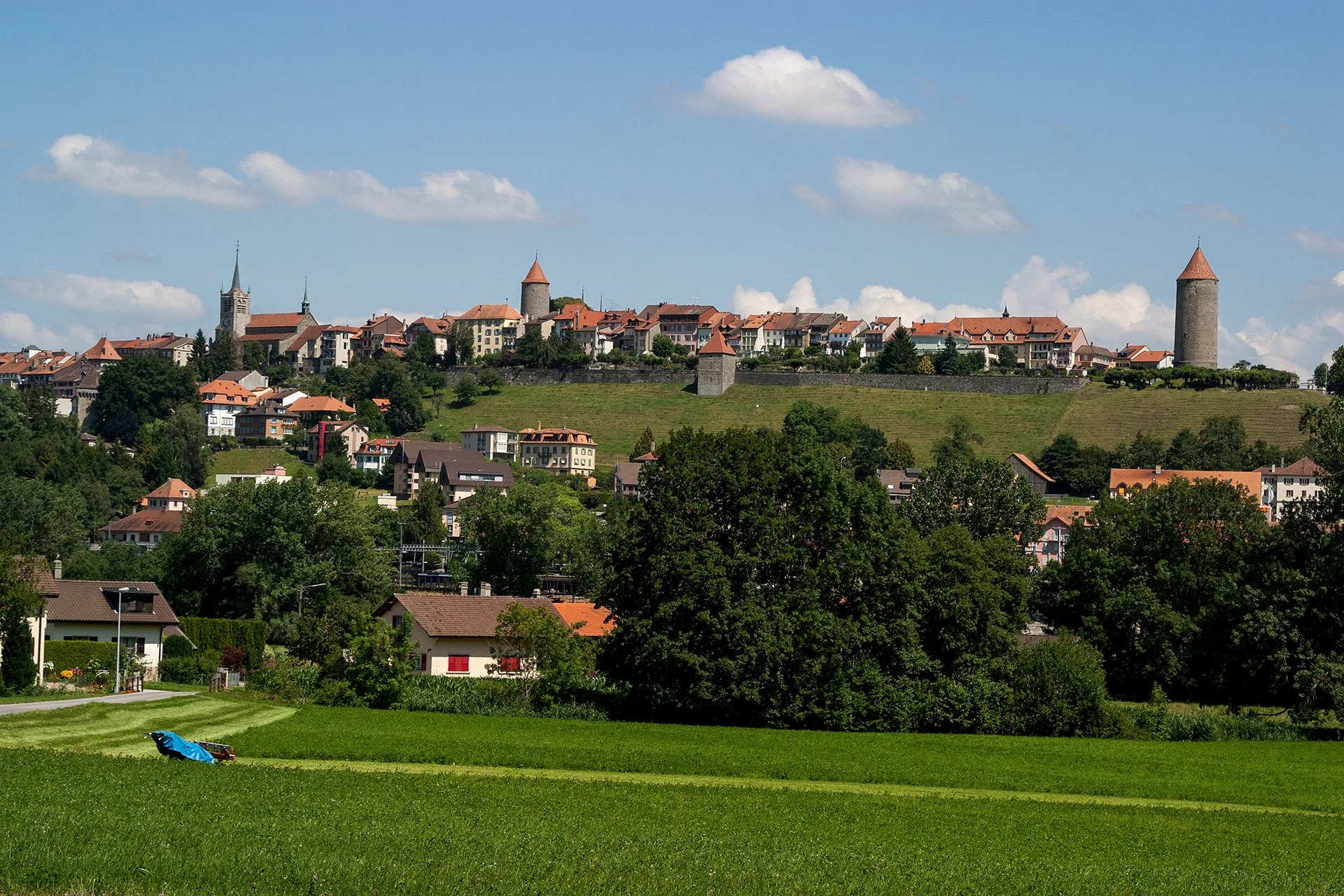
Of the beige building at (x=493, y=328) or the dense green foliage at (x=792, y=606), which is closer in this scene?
the dense green foliage at (x=792, y=606)

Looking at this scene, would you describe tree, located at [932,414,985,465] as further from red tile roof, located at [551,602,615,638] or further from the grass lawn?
red tile roof, located at [551,602,615,638]

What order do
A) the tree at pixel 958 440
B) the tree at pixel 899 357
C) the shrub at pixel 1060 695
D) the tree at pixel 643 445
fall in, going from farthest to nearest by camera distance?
the tree at pixel 899 357, the tree at pixel 643 445, the tree at pixel 958 440, the shrub at pixel 1060 695

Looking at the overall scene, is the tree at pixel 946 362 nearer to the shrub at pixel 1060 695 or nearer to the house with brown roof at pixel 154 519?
the house with brown roof at pixel 154 519

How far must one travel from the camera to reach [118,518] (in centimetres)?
12169

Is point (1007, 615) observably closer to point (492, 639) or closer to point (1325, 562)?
point (1325, 562)

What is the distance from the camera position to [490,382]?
160250mm

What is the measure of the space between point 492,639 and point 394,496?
8182cm

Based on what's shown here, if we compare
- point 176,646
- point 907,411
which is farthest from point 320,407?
point 176,646

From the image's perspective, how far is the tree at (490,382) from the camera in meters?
160

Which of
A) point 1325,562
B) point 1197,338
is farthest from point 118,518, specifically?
point 1197,338

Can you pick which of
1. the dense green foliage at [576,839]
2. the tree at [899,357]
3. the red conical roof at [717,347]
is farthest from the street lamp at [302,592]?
the tree at [899,357]

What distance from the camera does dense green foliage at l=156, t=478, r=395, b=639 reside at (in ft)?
200

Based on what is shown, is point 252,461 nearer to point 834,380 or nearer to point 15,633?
point 834,380

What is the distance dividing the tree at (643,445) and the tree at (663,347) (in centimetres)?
3171
